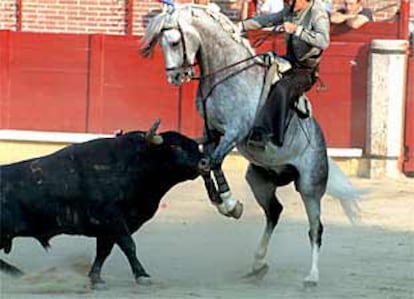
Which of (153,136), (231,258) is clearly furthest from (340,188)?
(153,136)

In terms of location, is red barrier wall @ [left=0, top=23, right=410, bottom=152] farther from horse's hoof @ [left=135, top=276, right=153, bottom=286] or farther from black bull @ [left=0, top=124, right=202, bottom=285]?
horse's hoof @ [left=135, top=276, right=153, bottom=286]

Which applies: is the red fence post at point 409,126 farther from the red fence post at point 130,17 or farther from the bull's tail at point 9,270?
the bull's tail at point 9,270

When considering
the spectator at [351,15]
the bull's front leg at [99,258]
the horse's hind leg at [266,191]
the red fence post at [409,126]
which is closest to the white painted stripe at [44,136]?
the spectator at [351,15]

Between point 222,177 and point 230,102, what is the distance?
0.42 metres

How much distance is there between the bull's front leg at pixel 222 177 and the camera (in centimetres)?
743

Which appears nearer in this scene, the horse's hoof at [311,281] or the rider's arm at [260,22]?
the horse's hoof at [311,281]

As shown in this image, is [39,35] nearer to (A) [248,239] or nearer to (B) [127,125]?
(B) [127,125]

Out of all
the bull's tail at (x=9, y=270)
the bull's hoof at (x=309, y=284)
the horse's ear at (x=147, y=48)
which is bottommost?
the bull's hoof at (x=309, y=284)

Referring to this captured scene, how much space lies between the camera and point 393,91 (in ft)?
44.6

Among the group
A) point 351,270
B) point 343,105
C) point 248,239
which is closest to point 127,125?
point 343,105

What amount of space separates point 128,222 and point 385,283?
4.81ft

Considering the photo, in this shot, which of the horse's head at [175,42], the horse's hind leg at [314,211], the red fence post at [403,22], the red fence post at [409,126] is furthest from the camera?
the red fence post at [403,22]

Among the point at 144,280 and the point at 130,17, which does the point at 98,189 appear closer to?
the point at 144,280

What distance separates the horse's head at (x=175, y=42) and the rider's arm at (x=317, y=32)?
0.61m
